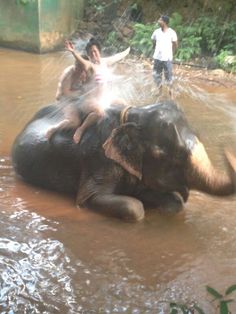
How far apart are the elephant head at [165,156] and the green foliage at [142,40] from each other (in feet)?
32.5

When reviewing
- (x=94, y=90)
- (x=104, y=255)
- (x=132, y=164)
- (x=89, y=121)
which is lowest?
(x=104, y=255)

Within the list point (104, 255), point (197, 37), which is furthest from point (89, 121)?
point (197, 37)

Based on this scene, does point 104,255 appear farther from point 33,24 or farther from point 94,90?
point 33,24

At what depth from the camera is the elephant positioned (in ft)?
16.8

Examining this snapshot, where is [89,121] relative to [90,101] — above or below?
below

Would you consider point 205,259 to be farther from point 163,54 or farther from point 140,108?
point 163,54

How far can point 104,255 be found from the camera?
183 inches

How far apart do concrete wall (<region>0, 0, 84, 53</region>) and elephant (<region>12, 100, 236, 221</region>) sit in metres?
9.73

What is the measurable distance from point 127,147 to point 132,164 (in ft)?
0.56

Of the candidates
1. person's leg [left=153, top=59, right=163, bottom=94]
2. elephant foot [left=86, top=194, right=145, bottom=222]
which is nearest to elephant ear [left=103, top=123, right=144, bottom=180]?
elephant foot [left=86, top=194, right=145, bottom=222]

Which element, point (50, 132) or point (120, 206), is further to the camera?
point (50, 132)

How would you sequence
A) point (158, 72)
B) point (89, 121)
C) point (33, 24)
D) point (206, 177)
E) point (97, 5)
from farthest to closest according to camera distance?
point (97, 5)
point (33, 24)
point (158, 72)
point (89, 121)
point (206, 177)

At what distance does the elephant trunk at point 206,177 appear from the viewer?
501cm

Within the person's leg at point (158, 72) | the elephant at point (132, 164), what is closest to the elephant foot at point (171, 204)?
the elephant at point (132, 164)
